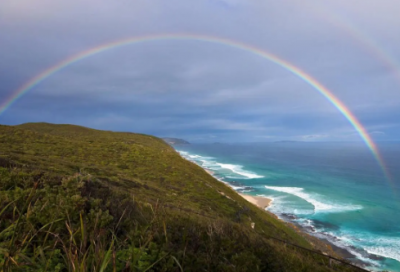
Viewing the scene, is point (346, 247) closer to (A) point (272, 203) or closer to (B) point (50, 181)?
(A) point (272, 203)

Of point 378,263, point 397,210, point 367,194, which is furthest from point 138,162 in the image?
point 367,194

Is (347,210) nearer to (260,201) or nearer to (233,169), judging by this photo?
(260,201)

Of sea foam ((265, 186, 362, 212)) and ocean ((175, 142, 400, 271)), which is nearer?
ocean ((175, 142, 400, 271))

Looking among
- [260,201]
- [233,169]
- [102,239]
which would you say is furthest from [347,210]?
[233,169]

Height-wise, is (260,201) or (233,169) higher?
(233,169)

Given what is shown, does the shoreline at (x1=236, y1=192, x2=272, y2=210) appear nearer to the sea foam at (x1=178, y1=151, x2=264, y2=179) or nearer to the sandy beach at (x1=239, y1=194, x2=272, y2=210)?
the sandy beach at (x1=239, y1=194, x2=272, y2=210)

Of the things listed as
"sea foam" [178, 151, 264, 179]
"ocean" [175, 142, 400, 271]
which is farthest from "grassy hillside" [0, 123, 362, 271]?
"sea foam" [178, 151, 264, 179]

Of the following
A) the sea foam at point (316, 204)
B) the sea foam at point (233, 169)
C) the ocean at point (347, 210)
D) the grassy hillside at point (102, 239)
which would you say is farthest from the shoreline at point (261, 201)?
the grassy hillside at point (102, 239)

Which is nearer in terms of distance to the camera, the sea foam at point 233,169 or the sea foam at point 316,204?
the sea foam at point 316,204

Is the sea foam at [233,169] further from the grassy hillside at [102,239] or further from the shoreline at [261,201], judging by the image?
the grassy hillside at [102,239]

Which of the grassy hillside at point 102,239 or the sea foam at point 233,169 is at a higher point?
the sea foam at point 233,169

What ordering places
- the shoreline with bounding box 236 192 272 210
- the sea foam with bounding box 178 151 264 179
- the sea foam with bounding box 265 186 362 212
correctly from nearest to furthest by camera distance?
the shoreline with bounding box 236 192 272 210
the sea foam with bounding box 265 186 362 212
the sea foam with bounding box 178 151 264 179

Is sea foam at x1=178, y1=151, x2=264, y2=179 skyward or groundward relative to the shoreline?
skyward
